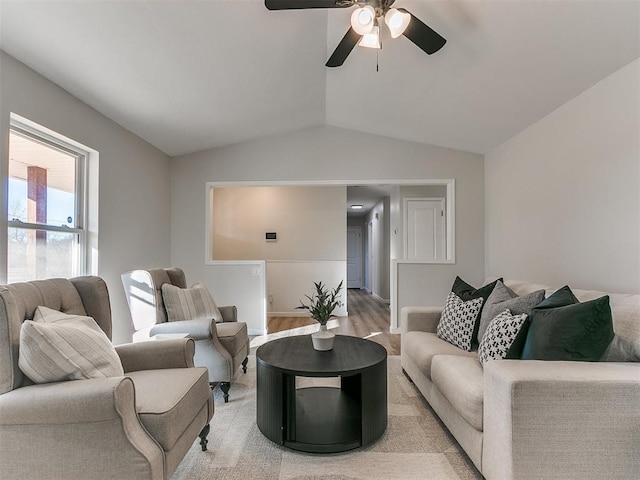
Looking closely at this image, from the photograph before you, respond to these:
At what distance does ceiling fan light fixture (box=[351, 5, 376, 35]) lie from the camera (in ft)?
6.11

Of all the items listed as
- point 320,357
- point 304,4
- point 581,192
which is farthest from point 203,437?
point 581,192

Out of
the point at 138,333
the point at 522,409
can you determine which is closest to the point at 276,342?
the point at 138,333

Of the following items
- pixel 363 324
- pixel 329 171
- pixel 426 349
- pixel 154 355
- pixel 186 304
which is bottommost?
pixel 363 324

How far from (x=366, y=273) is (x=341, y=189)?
524 cm

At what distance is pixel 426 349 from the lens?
2490 millimetres

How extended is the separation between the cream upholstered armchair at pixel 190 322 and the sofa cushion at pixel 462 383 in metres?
1.51

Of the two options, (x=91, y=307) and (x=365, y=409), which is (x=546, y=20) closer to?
(x=365, y=409)

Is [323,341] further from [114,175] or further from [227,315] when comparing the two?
[114,175]

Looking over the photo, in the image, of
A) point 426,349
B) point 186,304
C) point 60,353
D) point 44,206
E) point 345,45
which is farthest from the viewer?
point 186,304

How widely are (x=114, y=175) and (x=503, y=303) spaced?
3.61 meters

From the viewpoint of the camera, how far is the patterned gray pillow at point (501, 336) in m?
1.91

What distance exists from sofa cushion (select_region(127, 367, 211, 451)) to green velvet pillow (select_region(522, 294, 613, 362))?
1687 mm

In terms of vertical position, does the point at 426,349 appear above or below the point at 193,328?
below

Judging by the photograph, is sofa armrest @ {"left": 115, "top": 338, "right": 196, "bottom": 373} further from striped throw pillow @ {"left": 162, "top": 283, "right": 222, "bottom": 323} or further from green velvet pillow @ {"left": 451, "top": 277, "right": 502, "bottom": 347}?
green velvet pillow @ {"left": 451, "top": 277, "right": 502, "bottom": 347}
